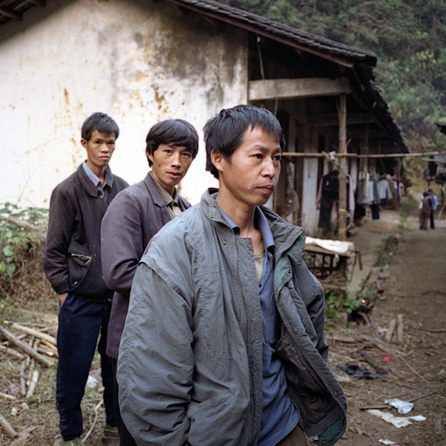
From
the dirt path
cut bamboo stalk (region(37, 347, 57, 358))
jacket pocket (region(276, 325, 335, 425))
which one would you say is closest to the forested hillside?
the dirt path

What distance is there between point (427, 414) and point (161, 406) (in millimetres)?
3579

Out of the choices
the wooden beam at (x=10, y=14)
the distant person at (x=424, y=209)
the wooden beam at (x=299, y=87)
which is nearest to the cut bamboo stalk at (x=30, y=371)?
the wooden beam at (x=299, y=87)

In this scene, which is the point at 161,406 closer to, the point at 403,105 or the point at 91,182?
the point at 91,182

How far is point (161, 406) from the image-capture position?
4.77 ft

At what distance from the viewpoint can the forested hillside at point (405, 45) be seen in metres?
27.7

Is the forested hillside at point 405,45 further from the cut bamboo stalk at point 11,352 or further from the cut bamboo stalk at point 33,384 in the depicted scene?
the cut bamboo stalk at point 33,384

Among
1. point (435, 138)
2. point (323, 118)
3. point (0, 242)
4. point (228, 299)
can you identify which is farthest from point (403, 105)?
point (228, 299)

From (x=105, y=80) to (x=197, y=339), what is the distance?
780cm

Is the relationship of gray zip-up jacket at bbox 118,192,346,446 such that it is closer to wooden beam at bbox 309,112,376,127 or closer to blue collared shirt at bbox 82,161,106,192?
blue collared shirt at bbox 82,161,106,192

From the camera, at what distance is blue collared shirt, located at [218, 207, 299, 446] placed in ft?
5.50

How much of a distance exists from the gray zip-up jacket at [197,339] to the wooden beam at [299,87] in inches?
245

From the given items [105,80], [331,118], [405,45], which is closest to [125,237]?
[105,80]

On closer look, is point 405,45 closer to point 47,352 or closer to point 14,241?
point 14,241

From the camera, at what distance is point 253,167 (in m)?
1.66
